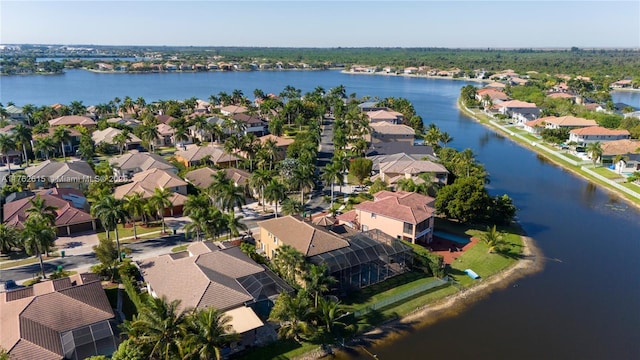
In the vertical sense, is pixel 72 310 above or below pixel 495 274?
above

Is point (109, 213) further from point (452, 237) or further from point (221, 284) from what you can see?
point (452, 237)

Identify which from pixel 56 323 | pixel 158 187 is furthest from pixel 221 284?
pixel 158 187

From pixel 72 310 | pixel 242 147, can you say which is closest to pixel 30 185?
pixel 242 147

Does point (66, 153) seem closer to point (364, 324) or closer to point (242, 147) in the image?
point (242, 147)

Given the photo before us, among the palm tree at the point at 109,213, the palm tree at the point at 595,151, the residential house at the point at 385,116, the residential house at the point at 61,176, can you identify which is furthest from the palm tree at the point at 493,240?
the residential house at the point at 385,116

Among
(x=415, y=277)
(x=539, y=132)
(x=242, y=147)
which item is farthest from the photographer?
(x=539, y=132)

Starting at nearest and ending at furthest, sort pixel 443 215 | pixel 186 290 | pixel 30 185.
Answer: pixel 186 290 → pixel 443 215 → pixel 30 185
